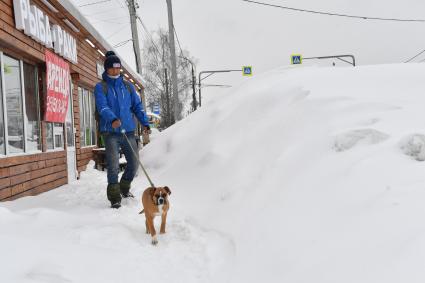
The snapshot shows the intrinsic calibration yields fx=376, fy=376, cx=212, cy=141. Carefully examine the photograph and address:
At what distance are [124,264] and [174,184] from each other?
3071 mm

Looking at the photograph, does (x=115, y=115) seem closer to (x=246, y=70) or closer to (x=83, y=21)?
(x=83, y=21)

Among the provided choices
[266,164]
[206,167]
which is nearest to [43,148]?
[206,167]

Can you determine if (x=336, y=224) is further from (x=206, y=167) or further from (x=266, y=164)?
(x=206, y=167)

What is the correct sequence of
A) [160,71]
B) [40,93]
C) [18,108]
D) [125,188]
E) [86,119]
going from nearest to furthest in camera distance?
[125,188]
[18,108]
[40,93]
[86,119]
[160,71]

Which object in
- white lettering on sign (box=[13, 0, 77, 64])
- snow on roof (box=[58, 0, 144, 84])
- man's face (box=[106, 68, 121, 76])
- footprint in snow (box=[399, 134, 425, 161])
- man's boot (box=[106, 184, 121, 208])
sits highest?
snow on roof (box=[58, 0, 144, 84])

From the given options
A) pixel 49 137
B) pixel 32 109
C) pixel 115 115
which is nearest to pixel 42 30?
pixel 32 109

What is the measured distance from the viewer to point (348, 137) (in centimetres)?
413

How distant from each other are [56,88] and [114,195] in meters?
3.46

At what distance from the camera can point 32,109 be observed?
686cm

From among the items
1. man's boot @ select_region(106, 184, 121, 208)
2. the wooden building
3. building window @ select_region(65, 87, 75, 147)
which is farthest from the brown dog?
building window @ select_region(65, 87, 75, 147)

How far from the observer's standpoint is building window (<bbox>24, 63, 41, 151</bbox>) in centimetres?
656

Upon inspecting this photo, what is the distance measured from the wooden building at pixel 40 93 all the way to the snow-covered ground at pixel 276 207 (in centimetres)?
67

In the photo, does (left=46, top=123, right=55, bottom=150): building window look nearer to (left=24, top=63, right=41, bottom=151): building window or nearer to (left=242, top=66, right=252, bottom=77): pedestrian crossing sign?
(left=24, top=63, right=41, bottom=151): building window

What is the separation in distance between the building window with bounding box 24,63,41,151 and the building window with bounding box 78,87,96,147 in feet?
9.98
